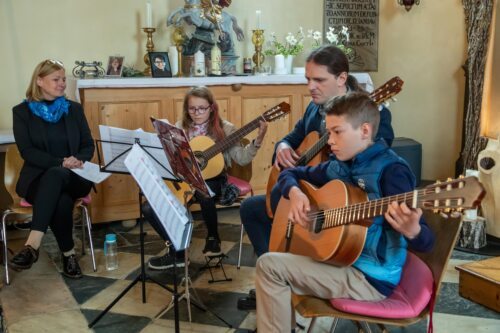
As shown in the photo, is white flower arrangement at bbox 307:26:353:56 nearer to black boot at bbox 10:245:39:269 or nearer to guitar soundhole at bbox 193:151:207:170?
guitar soundhole at bbox 193:151:207:170

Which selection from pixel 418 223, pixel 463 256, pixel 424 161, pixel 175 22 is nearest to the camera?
pixel 418 223

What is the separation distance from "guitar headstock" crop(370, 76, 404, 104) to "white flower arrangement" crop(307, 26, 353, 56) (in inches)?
95.1

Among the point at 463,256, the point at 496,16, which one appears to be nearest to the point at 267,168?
the point at 463,256

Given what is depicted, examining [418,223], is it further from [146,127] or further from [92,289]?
[146,127]

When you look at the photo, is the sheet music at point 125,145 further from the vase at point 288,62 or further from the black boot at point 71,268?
the vase at point 288,62

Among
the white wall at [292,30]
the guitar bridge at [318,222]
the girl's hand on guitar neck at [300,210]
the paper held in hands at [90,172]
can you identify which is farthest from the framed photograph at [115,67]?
the guitar bridge at [318,222]

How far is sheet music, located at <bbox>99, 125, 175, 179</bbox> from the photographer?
7.79 ft

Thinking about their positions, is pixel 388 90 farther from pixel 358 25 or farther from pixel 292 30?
pixel 358 25

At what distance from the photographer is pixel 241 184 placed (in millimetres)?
3102

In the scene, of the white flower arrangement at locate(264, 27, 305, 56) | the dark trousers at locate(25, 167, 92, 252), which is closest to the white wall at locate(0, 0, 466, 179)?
the white flower arrangement at locate(264, 27, 305, 56)

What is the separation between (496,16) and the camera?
3.76 meters

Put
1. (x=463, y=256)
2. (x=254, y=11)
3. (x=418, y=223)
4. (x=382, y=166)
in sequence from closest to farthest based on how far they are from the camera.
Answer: (x=418, y=223) < (x=382, y=166) < (x=463, y=256) < (x=254, y=11)

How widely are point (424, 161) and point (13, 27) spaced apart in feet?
12.0

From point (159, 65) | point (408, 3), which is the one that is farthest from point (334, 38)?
point (159, 65)
